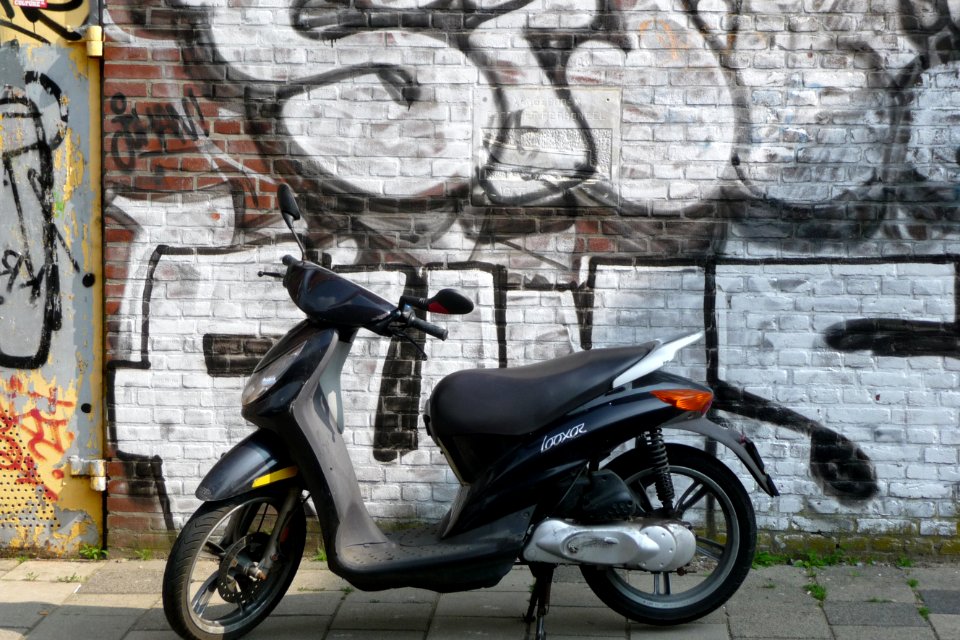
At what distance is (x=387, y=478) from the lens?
5.20 metres

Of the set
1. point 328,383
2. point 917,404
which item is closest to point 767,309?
point 917,404

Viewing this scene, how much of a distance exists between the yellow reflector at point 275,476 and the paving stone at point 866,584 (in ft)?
7.40

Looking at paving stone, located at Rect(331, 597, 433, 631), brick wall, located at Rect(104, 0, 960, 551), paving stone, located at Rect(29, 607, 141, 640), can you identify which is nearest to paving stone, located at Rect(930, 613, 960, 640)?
brick wall, located at Rect(104, 0, 960, 551)

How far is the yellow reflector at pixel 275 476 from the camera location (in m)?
3.94

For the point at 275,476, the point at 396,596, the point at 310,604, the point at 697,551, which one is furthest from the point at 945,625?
the point at 275,476

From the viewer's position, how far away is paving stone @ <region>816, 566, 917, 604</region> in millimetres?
4605

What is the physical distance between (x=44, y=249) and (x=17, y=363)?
1.80 ft

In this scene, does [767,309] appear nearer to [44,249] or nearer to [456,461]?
[456,461]

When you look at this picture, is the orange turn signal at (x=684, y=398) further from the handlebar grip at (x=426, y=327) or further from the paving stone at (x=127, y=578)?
the paving stone at (x=127, y=578)

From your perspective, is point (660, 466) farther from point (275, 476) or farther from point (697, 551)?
point (275, 476)

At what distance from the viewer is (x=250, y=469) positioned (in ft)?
12.9

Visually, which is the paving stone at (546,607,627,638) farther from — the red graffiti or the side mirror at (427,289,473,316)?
the red graffiti

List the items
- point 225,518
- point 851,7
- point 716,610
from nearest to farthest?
point 225,518 → point 716,610 → point 851,7

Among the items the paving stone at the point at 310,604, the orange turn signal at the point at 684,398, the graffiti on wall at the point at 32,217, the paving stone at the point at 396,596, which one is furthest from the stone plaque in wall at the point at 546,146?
the graffiti on wall at the point at 32,217
